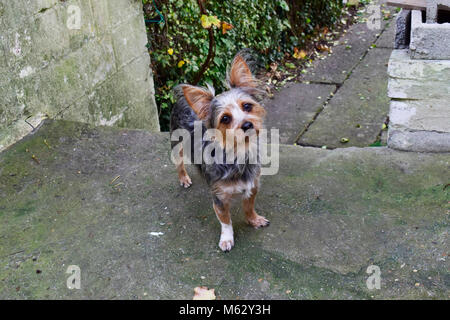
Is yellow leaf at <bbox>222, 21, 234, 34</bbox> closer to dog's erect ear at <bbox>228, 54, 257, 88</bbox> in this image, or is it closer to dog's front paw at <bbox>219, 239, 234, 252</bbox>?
dog's erect ear at <bbox>228, 54, 257, 88</bbox>

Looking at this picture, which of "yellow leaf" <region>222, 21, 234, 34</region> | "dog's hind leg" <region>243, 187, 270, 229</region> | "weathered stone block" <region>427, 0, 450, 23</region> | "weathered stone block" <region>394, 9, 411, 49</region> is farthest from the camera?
"yellow leaf" <region>222, 21, 234, 34</region>

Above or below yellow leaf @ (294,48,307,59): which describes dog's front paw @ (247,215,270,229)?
above

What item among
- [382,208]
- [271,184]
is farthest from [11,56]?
[382,208]

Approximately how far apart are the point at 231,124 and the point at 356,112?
4016 millimetres

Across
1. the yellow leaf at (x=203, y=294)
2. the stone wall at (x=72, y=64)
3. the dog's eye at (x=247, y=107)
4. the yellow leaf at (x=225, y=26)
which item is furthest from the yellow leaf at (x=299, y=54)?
the yellow leaf at (x=203, y=294)

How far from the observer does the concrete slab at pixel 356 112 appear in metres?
5.95

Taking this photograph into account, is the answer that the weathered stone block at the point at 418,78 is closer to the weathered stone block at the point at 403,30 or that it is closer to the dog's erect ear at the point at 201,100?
the weathered stone block at the point at 403,30

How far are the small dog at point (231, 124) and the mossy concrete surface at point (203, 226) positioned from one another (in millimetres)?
198

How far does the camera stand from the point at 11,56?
3879 mm

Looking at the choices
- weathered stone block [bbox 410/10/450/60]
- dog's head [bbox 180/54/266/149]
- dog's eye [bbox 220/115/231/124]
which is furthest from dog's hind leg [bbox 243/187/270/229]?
weathered stone block [bbox 410/10/450/60]

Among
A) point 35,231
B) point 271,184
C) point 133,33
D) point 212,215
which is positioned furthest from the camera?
point 133,33

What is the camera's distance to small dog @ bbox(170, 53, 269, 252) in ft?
9.58

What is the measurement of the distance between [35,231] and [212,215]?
4.08 feet

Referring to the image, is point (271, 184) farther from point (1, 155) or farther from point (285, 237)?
point (1, 155)
